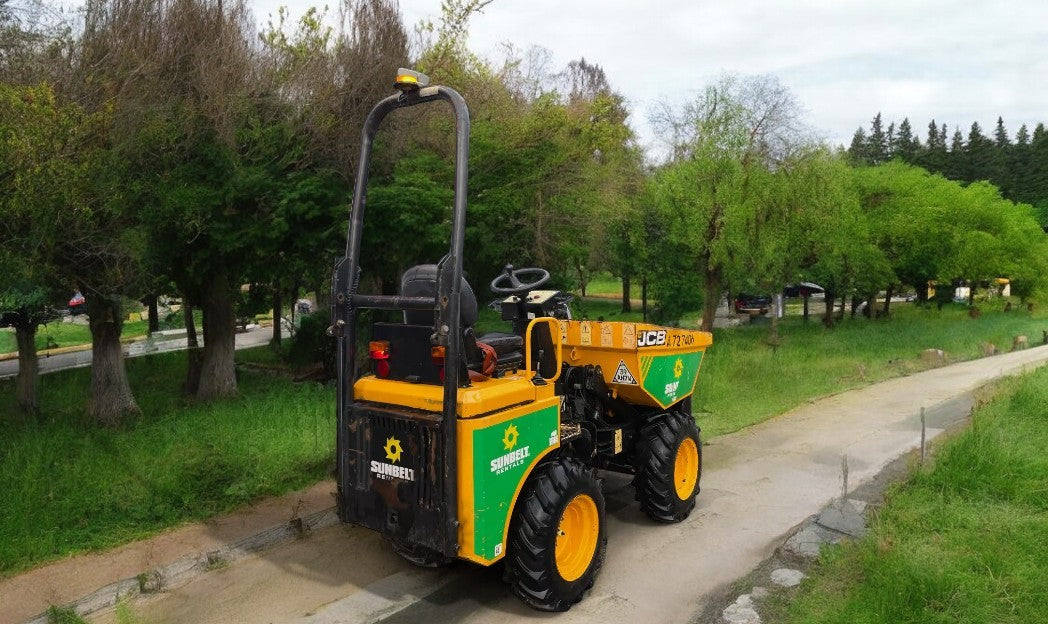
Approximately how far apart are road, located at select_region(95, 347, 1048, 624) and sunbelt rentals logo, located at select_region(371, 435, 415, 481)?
41.9 inches

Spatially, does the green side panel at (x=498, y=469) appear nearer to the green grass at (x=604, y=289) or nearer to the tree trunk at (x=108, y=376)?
the tree trunk at (x=108, y=376)

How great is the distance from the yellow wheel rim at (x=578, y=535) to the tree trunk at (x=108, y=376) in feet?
29.7

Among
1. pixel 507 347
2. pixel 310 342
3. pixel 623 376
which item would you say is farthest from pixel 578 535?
pixel 310 342

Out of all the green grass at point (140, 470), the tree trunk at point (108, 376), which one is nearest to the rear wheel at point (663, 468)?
the green grass at point (140, 470)

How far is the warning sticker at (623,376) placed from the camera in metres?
6.62

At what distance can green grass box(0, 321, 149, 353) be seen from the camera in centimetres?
2816

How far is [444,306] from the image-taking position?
4492 mm

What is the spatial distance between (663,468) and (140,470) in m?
5.12

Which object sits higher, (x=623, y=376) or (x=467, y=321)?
(x=467, y=321)

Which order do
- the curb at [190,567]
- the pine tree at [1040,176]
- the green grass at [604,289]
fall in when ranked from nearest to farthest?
the curb at [190,567], the green grass at [604,289], the pine tree at [1040,176]

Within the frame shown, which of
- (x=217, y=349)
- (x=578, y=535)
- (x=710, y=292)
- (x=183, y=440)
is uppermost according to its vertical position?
(x=710, y=292)

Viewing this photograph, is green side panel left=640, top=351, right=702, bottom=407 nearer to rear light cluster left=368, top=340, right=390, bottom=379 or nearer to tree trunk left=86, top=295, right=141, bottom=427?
rear light cluster left=368, top=340, right=390, bottom=379

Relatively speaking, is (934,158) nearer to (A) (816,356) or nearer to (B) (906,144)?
(B) (906,144)

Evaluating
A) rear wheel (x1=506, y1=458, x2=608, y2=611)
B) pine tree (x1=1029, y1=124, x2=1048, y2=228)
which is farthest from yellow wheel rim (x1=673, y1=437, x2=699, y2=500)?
pine tree (x1=1029, y1=124, x2=1048, y2=228)
